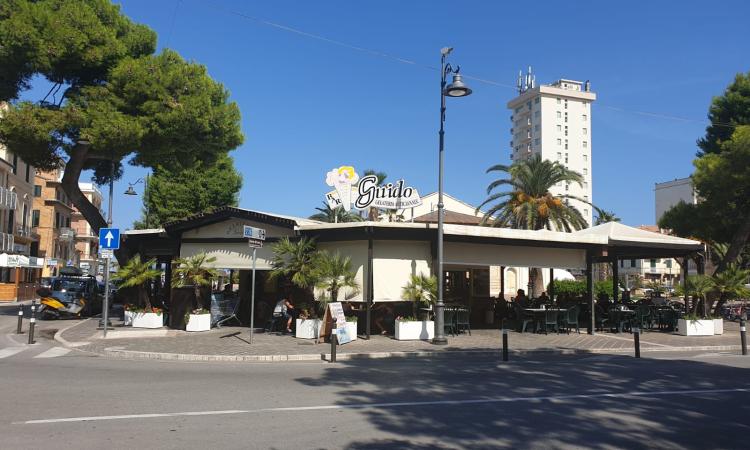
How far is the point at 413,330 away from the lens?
56.2 feet

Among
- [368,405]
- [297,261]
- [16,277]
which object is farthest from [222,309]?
[16,277]

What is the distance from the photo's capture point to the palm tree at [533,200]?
33.2 metres

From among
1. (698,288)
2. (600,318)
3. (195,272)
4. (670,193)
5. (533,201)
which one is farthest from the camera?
(670,193)

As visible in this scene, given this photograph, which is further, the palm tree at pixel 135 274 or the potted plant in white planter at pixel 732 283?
the potted plant in white planter at pixel 732 283

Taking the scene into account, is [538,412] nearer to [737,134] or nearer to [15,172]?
[737,134]

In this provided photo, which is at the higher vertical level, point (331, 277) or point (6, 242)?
point (6, 242)

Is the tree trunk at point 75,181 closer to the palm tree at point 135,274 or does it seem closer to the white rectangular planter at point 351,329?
the palm tree at point 135,274

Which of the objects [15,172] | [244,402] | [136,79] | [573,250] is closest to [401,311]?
[573,250]

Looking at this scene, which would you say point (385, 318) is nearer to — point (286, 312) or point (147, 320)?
point (286, 312)

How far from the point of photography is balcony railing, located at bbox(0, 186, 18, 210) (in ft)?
143

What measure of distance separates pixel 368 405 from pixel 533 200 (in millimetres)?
27528

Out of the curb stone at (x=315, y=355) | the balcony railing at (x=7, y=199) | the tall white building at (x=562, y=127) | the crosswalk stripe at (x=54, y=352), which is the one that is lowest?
the crosswalk stripe at (x=54, y=352)

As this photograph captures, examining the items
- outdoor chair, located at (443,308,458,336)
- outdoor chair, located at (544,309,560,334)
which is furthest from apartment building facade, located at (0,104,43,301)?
outdoor chair, located at (544,309,560,334)

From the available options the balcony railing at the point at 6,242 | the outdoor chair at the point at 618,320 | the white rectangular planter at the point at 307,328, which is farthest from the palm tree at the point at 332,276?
the balcony railing at the point at 6,242
